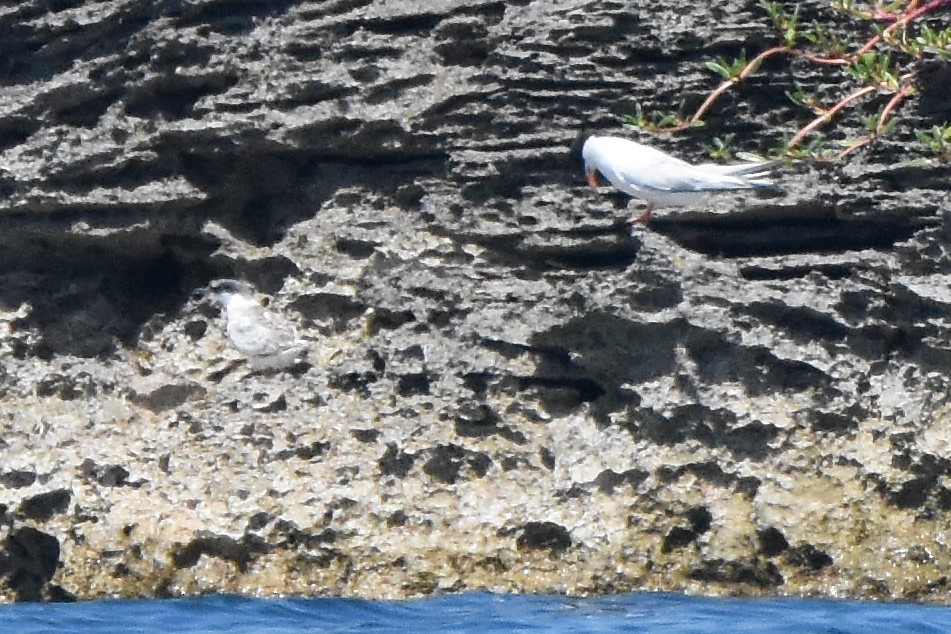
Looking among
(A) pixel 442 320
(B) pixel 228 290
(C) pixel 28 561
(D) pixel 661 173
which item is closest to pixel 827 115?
(D) pixel 661 173

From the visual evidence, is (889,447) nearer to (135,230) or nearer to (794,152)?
(794,152)

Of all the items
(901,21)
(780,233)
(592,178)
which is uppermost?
(901,21)

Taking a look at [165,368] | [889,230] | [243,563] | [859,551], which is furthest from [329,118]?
[859,551]

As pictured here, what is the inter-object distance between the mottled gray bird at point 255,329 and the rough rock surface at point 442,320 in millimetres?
112

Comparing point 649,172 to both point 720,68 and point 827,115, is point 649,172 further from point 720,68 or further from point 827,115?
point 827,115

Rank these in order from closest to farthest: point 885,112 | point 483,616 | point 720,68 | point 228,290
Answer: point 483,616 < point 885,112 < point 720,68 < point 228,290

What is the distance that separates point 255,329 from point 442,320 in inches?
32.3

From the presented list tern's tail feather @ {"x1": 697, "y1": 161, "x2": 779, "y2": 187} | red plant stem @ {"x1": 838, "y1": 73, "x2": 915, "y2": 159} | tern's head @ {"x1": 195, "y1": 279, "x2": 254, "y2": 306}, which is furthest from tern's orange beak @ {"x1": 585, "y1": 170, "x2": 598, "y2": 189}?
tern's head @ {"x1": 195, "y1": 279, "x2": 254, "y2": 306}

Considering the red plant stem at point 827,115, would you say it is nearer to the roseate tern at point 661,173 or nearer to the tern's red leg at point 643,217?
the roseate tern at point 661,173

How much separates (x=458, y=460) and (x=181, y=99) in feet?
7.54

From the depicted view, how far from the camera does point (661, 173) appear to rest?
678 cm

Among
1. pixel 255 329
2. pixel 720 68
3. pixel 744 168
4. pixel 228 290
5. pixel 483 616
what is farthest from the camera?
pixel 228 290

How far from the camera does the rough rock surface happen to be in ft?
22.1

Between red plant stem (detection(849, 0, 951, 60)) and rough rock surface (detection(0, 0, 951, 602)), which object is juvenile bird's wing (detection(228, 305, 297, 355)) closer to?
rough rock surface (detection(0, 0, 951, 602))
